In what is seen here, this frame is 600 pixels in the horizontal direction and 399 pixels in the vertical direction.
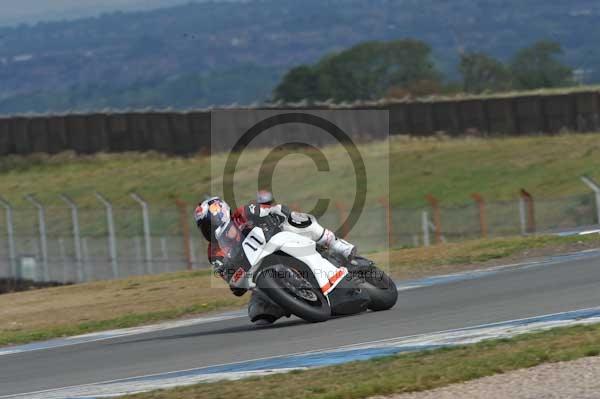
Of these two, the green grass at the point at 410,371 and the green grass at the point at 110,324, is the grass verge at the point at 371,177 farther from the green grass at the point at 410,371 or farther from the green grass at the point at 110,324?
the green grass at the point at 410,371

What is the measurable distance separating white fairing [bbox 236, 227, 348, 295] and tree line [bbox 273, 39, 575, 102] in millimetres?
84460

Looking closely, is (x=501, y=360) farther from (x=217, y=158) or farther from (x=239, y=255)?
(x=217, y=158)

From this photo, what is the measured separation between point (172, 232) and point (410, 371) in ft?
61.0

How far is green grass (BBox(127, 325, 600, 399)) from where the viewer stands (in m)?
9.23

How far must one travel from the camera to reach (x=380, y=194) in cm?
3950

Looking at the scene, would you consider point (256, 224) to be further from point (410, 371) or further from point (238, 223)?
point (410, 371)

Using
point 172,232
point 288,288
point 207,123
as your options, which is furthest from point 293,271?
point 207,123

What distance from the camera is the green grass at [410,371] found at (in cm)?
923

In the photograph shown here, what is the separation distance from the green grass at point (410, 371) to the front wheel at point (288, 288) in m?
2.06

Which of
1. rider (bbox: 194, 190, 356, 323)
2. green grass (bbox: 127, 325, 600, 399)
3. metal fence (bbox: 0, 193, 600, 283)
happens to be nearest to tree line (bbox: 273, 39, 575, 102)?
metal fence (bbox: 0, 193, 600, 283)

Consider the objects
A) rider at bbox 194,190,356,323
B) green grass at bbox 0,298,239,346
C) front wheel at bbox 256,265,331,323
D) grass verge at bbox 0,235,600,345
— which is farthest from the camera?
grass verge at bbox 0,235,600,345

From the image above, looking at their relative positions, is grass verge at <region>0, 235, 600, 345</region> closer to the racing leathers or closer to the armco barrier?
the racing leathers

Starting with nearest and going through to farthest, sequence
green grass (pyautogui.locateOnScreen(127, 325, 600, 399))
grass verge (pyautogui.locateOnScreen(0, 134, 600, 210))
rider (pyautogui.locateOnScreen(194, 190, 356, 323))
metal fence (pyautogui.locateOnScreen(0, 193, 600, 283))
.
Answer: green grass (pyautogui.locateOnScreen(127, 325, 600, 399)) < rider (pyautogui.locateOnScreen(194, 190, 356, 323)) < metal fence (pyautogui.locateOnScreen(0, 193, 600, 283)) < grass verge (pyautogui.locateOnScreen(0, 134, 600, 210))

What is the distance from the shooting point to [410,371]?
9.66m
